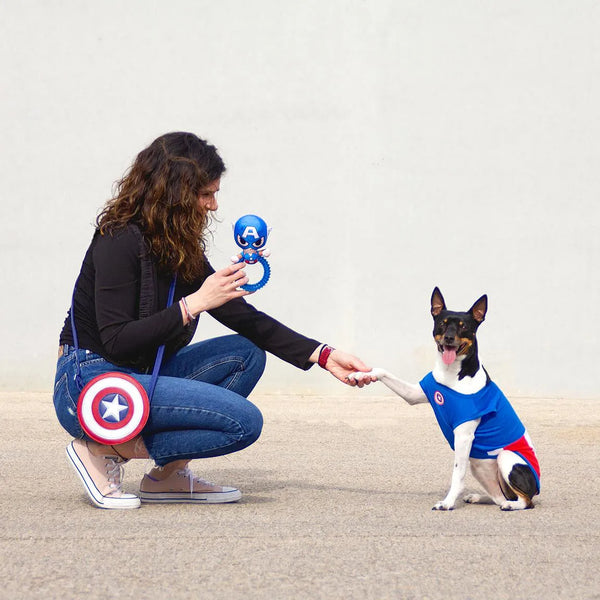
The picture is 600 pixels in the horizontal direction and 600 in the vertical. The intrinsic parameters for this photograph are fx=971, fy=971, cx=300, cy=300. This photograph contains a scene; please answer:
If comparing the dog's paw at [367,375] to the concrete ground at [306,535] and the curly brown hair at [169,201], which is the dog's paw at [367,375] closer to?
the concrete ground at [306,535]

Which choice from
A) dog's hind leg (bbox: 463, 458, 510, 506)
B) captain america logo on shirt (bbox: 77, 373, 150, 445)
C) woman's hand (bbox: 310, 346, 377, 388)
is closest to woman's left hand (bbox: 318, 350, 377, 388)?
woman's hand (bbox: 310, 346, 377, 388)

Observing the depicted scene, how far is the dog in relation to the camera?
4.04 m

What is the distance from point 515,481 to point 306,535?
Answer: 3.46 ft

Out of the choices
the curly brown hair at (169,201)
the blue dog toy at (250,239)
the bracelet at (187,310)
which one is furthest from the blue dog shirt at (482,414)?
the curly brown hair at (169,201)

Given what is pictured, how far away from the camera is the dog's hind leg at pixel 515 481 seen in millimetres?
4035

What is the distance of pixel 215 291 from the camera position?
3873 mm

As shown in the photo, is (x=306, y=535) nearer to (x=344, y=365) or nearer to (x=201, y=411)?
(x=201, y=411)

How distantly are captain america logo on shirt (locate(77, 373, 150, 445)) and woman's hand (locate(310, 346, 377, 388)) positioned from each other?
3.13ft

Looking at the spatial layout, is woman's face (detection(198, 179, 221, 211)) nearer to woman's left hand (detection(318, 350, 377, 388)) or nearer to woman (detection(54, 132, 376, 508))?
woman (detection(54, 132, 376, 508))

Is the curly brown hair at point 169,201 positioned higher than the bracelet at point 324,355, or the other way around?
the curly brown hair at point 169,201

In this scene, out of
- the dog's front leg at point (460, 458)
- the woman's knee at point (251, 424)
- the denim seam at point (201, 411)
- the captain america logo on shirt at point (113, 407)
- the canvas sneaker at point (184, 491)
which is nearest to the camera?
the captain america logo on shirt at point (113, 407)

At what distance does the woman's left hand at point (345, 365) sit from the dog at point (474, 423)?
63 millimetres

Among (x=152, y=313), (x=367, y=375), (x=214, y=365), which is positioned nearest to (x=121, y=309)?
(x=152, y=313)

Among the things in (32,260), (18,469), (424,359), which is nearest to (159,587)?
(18,469)
